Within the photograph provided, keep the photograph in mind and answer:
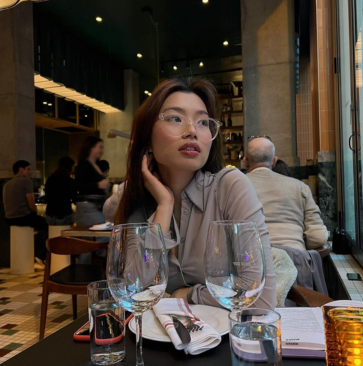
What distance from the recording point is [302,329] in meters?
0.76

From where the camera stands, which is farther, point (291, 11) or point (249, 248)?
point (291, 11)

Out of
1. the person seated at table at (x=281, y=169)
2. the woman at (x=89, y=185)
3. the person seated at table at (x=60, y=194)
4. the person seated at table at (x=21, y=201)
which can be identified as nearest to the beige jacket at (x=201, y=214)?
the person seated at table at (x=281, y=169)

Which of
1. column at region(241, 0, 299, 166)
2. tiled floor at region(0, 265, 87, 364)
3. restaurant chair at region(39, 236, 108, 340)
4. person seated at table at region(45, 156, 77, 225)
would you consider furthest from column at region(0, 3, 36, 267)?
column at region(241, 0, 299, 166)

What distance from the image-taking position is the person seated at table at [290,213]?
2.60 m

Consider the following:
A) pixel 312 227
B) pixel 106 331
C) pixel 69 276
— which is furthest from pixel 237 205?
pixel 69 276

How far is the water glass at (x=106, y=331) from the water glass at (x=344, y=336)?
1.22 ft

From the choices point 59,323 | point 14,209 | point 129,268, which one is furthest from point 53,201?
point 129,268

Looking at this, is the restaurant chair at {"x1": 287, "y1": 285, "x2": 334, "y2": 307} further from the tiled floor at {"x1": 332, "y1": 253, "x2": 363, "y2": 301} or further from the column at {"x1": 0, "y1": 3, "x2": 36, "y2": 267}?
the column at {"x1": 0, "y1": 3, "x2": 36, "y2": 267}

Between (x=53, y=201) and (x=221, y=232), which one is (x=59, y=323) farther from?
(x=221, y=232)

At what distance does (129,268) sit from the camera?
1.99ft

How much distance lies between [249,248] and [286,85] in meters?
4.58

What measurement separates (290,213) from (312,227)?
0.66 ft

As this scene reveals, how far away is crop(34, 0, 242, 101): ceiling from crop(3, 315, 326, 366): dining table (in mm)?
6764

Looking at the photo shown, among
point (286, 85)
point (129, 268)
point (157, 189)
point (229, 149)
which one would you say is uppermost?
point (286, 85)
